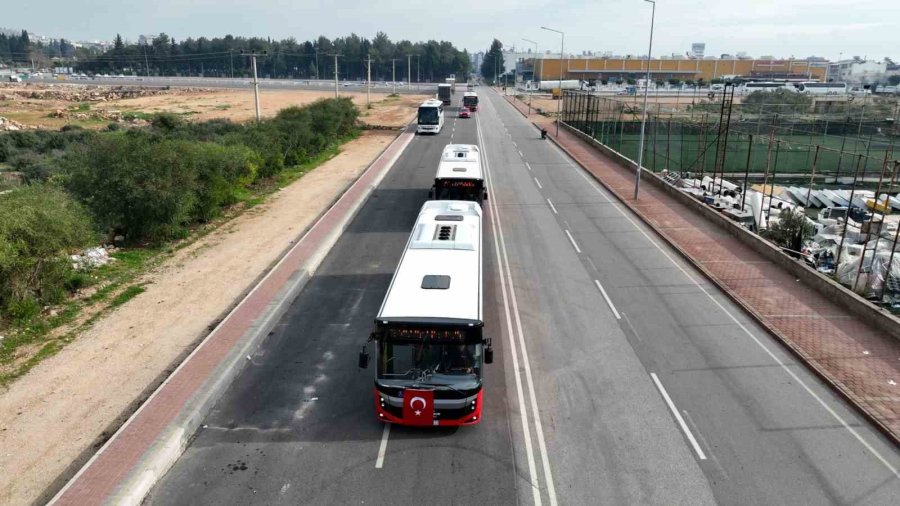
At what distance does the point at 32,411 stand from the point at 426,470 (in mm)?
7802

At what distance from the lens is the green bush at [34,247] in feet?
47.6

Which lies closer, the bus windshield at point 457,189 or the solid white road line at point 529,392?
the solid white road line at point 529,392

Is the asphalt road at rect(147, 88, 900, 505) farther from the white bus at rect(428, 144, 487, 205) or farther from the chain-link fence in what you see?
the chain-link fence

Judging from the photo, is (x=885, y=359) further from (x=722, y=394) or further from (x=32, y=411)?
(x=32, y=411)

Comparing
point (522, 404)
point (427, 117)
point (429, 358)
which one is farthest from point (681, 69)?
point (429, 358)

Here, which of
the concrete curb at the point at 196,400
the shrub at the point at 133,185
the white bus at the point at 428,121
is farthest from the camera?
the white bus at the point at 428,121

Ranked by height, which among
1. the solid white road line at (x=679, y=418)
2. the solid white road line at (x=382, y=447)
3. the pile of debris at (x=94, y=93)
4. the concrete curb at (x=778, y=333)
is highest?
the pile of debris at (x=94, y=93)

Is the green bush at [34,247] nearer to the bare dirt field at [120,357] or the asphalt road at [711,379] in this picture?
the bare dirt field at [120,357]

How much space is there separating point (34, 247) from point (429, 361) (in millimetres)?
11526

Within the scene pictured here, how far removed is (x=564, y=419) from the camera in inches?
442

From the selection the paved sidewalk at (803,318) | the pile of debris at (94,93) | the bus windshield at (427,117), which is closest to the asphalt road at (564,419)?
the paved sidewalk at (803,318)

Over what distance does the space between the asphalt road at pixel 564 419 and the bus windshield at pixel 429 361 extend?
52.1 inches

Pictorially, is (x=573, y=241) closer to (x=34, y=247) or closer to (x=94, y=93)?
(x=34, y=247)

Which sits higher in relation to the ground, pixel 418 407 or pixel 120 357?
Answer: pixel 418 407
